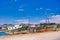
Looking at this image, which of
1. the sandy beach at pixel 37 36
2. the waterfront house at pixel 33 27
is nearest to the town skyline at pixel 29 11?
the waterfront house at pixel 33 27

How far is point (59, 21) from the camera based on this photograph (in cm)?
247

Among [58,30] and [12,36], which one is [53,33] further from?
[12,36]

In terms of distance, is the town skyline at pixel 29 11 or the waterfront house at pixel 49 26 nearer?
the town skyline at pixel 29 11

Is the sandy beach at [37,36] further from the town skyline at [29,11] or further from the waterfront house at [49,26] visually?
the town skyline at [29,11]

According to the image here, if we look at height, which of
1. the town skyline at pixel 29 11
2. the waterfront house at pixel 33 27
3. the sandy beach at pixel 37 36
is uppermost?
the town skyline at pixel 29 11

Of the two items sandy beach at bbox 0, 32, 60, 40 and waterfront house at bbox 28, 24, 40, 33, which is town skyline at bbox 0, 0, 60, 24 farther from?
sandy beach at bbox 0, 32, 60, 40

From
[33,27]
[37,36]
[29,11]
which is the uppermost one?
[29,11]

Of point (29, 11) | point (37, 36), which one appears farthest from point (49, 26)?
point (29, 11)

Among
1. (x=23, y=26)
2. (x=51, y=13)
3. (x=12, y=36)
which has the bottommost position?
(x=12, y=36)

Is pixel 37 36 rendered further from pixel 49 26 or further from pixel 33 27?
pixel 49 26

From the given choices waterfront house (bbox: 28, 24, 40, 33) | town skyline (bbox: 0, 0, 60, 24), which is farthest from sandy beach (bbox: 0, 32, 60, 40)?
town skyline (bbox: 0, 0, 60, 24)

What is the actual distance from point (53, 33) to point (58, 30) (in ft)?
0.38

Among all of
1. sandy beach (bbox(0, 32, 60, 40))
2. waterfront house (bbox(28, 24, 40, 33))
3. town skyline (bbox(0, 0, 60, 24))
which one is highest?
town skyline (bbox(0, 0, 60, 24))

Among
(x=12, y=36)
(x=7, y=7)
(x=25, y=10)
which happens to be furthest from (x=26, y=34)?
(x=7, y=7)
